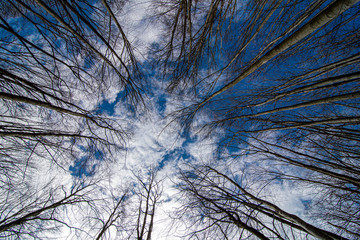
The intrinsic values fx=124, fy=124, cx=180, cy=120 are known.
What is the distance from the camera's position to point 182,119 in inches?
202

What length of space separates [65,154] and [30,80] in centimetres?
255

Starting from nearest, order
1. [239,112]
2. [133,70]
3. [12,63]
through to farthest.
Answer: [12,63], [133,70], [239,112]

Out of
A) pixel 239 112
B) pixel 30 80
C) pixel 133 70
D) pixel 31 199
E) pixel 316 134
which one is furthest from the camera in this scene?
pixel 31 199

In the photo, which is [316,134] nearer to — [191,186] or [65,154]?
[191,186]

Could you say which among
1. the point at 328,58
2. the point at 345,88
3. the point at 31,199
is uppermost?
the point at 328,58

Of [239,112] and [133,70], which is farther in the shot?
[239,112]

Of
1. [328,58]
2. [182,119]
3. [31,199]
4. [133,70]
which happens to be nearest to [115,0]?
[133,70]

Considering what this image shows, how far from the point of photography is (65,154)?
14.4 ft

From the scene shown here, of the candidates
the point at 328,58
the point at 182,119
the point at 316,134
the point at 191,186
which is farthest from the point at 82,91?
the point at 316,134

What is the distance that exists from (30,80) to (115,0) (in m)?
3.01

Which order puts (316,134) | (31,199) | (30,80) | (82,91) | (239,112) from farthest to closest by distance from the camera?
(31,199)
(239,112)
(82,91)
(316,134)
(30,80)

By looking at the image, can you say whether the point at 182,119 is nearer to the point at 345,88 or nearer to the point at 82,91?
the point at 82,91

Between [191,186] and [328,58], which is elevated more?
[328,58]

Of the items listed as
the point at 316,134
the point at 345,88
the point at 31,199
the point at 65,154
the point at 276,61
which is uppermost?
the point at 276,61
